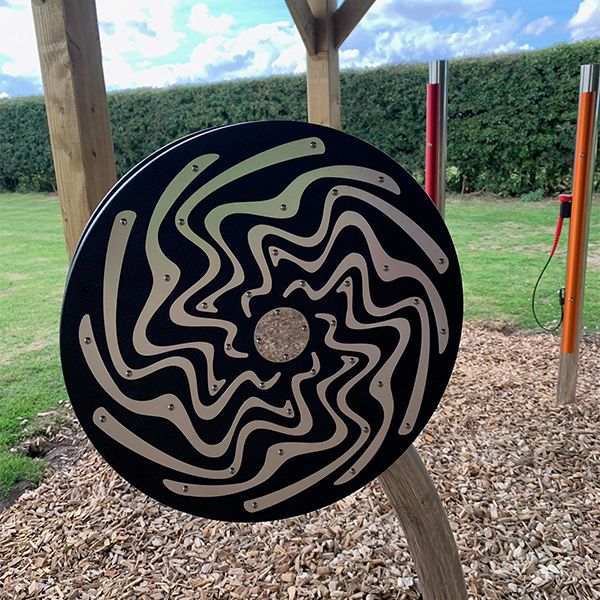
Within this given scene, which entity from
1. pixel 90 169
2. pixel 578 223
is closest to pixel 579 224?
pixel 578 223

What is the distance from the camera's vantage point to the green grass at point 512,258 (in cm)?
464

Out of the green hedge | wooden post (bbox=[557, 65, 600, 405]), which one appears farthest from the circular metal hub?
the green hedge

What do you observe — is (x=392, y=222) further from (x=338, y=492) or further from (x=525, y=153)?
(x=525, y=153)

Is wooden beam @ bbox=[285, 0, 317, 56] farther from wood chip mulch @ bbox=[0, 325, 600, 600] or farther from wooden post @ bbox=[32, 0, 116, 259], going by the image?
wood chip mulch @ bbox=[0, 325, 600, 600]

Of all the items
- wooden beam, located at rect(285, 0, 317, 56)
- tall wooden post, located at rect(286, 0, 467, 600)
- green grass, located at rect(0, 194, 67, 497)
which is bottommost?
green grass, located at rect(0, 194, 67, 497)

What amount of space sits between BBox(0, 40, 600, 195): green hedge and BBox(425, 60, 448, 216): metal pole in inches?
267

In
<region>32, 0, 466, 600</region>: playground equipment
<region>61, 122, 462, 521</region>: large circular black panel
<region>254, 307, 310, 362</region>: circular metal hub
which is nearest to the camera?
<region>61, 122, 462, 521</region>: large circular black panel

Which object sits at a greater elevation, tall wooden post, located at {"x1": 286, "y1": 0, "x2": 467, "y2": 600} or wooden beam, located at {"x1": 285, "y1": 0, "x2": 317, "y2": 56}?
wooden beam, located at {"x1": 285, "y1": 0, "x2": 317, "y2": 56}

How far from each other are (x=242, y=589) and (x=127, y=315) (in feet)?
3.89

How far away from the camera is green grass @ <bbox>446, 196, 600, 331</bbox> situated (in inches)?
183

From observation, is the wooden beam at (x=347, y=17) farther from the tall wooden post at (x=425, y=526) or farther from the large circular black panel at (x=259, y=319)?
the tall wooden post at (x=425, y=526)

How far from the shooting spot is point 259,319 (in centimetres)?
123

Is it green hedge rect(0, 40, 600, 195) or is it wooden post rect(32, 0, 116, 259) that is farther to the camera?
green hedge rect(0, 40, 600, 195)

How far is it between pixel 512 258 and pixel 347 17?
401 centimetres
